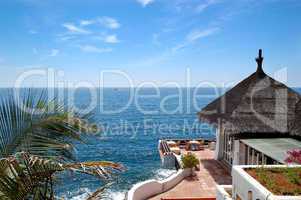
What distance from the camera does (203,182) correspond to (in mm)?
14125

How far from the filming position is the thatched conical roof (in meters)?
15.4

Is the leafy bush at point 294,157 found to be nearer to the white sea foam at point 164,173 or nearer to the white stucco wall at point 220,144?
the white stucco wall at point 220,144

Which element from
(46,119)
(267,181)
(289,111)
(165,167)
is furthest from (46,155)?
(165,167)

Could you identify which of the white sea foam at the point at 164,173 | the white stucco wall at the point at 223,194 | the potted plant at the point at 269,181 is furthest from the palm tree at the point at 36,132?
the white sea foam at the point at 164,173

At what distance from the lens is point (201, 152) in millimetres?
21031

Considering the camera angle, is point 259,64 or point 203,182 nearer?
point 203,182

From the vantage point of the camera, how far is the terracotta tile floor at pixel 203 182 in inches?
498

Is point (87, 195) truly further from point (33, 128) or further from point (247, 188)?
point (33, 128)

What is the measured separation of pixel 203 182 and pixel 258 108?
15.8 ft

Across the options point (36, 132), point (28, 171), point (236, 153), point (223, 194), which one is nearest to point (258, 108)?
point (236, 153)

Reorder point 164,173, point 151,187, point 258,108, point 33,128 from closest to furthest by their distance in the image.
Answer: point 33,128 < point 151,187 < point 258,108 < point 164,173

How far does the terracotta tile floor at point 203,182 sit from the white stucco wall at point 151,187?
0.20 meters

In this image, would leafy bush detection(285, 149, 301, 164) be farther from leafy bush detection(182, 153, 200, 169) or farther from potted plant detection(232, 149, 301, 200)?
leafy bush detection(182, 153, 200, 169)

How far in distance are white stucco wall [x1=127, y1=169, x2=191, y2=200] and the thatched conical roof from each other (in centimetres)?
341
